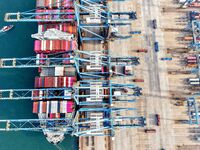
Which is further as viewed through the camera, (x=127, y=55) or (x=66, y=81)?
(x=127, y=55)

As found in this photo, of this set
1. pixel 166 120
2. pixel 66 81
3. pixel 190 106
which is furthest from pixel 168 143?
pixel 66 81

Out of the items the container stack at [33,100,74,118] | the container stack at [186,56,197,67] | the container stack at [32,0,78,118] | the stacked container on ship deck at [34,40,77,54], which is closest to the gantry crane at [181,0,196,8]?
the container stack at [186,56,197,67]

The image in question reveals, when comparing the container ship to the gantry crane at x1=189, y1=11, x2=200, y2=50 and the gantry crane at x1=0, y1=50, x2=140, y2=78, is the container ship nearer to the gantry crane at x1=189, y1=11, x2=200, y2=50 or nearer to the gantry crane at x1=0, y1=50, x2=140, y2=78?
the gantry crane at x1=0, y1=50, x2=140, y2=78

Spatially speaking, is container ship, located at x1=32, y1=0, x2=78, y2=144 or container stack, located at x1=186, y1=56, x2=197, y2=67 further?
container stack, located at x1=186, y1=56, x2=197, y2=67

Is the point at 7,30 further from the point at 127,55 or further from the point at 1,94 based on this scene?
the point at 127,55

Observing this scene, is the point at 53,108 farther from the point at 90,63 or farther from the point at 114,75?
the point at 114,75

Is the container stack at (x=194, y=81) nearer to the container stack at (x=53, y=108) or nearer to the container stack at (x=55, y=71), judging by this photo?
the container stack at (x=55, y=71)
